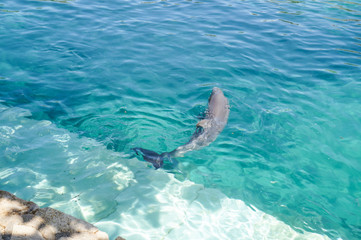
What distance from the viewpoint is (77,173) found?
5590mm

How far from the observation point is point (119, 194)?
5293 mm

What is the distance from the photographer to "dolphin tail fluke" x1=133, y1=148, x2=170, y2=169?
5846 mm

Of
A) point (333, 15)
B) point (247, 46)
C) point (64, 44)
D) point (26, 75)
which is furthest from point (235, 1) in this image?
point (26, 75)

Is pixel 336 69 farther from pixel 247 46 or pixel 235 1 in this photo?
pixel 235 1

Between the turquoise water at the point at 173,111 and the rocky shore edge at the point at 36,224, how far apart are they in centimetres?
110

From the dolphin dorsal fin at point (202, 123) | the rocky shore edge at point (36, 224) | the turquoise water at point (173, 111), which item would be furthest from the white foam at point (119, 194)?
the dolphin dorsal fin at point (202, 123)

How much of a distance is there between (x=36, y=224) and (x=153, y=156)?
2714 mm

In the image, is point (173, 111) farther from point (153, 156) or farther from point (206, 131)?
point (153, 156)

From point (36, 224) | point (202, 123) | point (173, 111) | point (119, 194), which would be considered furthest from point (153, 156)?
point (36, 224)

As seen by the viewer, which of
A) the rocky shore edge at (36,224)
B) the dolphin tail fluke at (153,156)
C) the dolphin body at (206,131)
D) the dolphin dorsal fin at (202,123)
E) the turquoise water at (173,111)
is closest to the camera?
the rocky shore edge at (36,224)

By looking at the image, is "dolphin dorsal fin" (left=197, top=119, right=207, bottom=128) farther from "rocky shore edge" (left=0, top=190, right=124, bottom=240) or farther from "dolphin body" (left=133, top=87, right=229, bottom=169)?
"rocky shore edge" (left=0, top=190, right=124, bottom=240)

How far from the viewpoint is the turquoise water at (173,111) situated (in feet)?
17.7

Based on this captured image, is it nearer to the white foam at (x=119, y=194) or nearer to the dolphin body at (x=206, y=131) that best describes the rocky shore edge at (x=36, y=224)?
the white foam at (x=119, y=194)

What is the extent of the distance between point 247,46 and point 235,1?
21.2 ft
